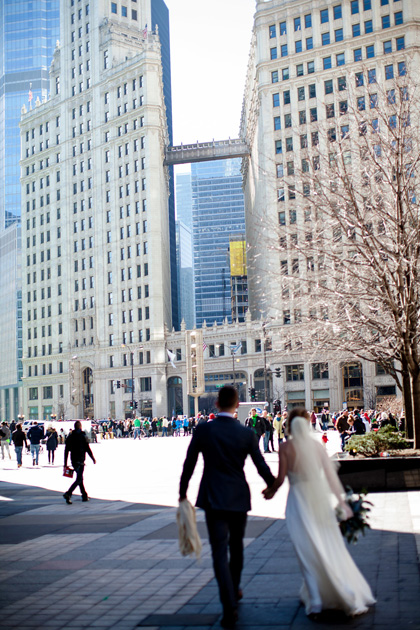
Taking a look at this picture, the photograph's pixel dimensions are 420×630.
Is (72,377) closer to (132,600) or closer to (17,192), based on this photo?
(17,192)

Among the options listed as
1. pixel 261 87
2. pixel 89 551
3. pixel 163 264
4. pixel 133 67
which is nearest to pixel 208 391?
pixel 163 264

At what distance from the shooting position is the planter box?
14.2m

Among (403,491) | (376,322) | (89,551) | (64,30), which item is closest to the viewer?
(89,551)

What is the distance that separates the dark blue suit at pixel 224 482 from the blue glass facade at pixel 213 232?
6742 inches

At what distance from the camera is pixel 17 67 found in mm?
161500

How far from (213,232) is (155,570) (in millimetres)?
178839

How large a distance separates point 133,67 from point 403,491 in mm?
92378

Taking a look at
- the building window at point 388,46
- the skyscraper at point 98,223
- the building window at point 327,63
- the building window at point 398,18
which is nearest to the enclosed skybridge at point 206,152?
the skyscraper at point 98,223

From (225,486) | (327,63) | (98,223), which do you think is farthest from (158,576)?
(98,223)

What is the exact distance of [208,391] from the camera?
93.4m

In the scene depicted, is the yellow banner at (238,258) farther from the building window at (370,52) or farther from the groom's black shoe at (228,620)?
the groom's black shoe at (228,620)

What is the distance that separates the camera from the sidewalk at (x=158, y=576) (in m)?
6.05

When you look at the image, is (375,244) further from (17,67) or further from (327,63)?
(17,67)

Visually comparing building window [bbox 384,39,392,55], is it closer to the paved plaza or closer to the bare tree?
the bare tree
